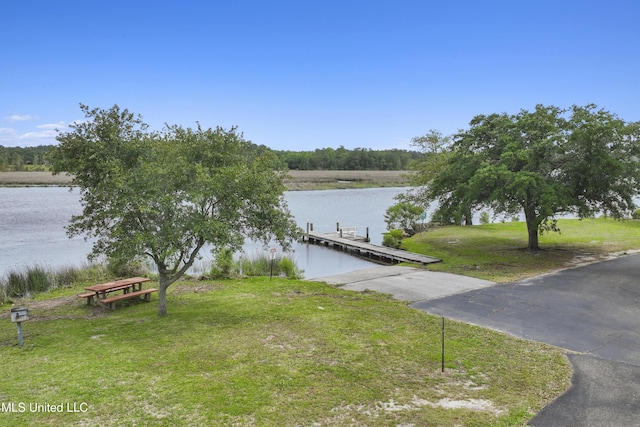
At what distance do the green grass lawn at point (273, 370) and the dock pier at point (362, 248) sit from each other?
9.95 m

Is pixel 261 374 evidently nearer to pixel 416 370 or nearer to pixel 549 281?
pixel 416 370

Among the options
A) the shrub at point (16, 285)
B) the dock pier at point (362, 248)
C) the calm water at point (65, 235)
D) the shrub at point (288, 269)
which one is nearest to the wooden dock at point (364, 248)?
the dock pier at point (362, 248)

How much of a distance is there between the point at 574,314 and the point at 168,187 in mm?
10025

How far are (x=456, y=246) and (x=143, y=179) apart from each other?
685 inches

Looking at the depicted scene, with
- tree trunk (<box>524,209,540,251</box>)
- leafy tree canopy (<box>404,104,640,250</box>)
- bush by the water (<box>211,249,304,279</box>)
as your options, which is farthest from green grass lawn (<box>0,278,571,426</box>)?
tree trunk (<box>524,209,540,251</box>)

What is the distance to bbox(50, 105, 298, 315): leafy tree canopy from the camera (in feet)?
29.6

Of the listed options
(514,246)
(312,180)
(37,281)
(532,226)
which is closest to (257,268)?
(37,281)

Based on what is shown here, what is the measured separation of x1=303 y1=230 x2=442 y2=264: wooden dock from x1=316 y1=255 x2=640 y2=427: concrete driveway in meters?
3.84

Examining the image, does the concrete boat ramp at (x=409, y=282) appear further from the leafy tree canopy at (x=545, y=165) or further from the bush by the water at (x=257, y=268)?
the leafy tree canopy at (x=545, y=165)

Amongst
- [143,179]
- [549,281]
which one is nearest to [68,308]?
[143,179]

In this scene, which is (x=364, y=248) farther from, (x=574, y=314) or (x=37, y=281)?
(x=37, y=281)

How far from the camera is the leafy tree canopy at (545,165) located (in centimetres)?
1642

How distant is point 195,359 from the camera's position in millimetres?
7254

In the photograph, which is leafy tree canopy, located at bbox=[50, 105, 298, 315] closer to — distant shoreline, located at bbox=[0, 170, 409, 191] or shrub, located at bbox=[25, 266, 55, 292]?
shrub, located at bbox=[25, 266, 55, 292]
